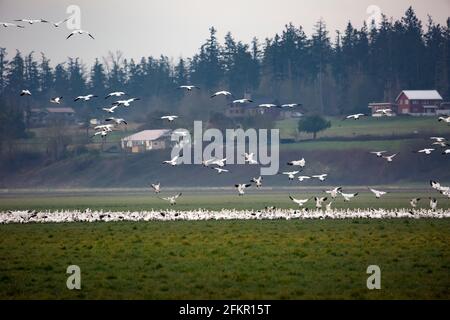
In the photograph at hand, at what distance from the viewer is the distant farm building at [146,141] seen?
14212 centimetres

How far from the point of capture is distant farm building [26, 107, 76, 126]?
160 metres

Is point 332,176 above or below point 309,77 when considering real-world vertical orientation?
below

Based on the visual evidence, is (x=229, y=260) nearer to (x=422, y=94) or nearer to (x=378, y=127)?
(x=378, y=127)

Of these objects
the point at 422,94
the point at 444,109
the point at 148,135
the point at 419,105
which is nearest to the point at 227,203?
the point at 148,135

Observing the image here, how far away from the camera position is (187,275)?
114ft

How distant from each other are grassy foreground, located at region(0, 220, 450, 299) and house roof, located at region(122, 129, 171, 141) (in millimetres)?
89235

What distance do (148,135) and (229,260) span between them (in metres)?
108

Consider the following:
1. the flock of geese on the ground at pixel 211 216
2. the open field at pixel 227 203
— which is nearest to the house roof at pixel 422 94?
the open field at pixel 227 203

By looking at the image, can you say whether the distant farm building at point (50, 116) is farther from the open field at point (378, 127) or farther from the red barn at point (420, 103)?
the red barn at point (420, 103)

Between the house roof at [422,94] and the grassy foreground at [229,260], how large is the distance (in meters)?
106

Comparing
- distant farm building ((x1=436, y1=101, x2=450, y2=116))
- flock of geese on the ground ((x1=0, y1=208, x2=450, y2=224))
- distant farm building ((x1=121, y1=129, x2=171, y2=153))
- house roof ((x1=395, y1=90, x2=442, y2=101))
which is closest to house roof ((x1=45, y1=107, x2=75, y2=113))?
distant farm building ((x1=121, y1=129, x2=171, y2=153))
